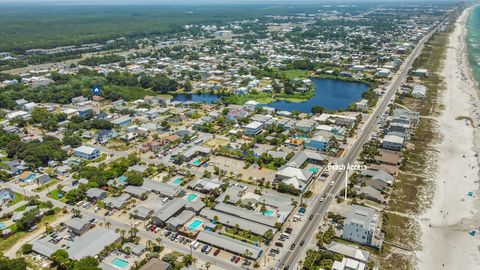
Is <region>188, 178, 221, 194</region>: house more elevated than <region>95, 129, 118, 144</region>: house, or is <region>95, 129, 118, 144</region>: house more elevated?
<region>95, 129, 118, 144</region>: house

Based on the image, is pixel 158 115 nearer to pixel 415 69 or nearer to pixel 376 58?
pixel 415 69

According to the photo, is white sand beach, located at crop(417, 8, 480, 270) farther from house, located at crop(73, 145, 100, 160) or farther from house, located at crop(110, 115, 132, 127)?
house, located at crop(110, 115, 132, 127)

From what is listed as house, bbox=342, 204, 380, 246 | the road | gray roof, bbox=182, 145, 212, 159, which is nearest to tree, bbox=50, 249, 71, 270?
the road

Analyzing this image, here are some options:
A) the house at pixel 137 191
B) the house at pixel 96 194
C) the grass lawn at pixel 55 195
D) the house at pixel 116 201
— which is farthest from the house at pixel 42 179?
the house at pixel 137 191

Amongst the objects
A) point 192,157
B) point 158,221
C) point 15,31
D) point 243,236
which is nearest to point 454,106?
point 192,157

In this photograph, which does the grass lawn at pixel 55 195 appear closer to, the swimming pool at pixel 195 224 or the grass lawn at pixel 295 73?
the swimming pool at pixel 195 224
